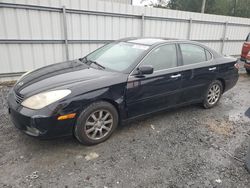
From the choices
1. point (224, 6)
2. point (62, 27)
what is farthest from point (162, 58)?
point (224, 6)

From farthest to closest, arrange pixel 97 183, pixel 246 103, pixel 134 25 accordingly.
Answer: pixel 134 25 → pixel 246 103 → pixel 97 183

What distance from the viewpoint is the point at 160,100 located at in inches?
136

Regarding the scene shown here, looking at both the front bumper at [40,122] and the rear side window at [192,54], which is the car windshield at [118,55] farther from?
the front bumper at [40,122]

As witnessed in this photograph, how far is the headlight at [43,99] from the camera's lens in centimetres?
246

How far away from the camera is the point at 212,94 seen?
439 cm

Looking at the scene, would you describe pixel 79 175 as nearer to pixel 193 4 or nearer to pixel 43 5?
pixel 43 5

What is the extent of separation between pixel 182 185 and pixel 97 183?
3.18ft

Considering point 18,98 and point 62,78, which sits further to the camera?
point 62,78

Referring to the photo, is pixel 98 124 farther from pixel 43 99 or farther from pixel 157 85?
pixel 157 85

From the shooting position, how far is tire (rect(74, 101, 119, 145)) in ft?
8.89

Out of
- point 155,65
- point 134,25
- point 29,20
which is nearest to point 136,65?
point 155,65

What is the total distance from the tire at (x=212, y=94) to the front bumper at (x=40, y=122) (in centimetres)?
298

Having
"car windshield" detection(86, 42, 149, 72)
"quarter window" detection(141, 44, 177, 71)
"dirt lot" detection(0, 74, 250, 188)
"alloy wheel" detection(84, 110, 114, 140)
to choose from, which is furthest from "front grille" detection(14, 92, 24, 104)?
"quarter window" detection(141, 44, 177, 71)

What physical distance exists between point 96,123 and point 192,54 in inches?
93.4
